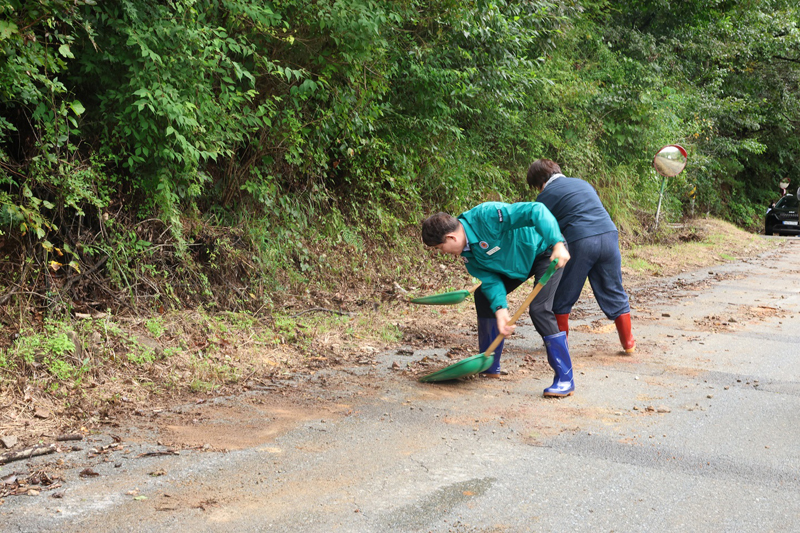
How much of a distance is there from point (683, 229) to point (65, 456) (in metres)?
19.8

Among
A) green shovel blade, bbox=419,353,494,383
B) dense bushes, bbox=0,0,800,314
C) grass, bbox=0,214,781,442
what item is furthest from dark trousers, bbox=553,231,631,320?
dense bushes, bbox=0,0,800,314

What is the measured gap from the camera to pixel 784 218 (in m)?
28.3

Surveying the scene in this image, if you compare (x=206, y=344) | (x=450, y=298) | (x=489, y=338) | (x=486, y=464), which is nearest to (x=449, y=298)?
(x=450, y=298)

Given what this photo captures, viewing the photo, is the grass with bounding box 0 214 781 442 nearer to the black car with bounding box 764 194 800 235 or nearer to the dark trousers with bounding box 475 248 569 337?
the dark trousers with bounding box 475 248 569 337

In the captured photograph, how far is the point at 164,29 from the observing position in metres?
5.61

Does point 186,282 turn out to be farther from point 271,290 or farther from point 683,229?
point 683,229

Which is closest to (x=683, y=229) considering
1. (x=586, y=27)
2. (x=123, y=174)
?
(x=586, y=27)

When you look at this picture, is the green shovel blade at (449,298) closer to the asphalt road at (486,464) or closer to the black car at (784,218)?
the asphalt road at (486,464)

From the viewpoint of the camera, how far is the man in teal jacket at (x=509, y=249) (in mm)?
4961

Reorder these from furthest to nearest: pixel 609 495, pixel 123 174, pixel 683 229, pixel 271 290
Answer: pixel 683 229 → pixel 271 290 → pixel 123 174 → pixel 609 495

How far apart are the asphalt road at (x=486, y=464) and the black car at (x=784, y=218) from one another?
25167mm

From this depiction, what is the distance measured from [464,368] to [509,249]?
94cm

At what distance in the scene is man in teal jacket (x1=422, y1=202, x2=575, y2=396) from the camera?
4.96 meters

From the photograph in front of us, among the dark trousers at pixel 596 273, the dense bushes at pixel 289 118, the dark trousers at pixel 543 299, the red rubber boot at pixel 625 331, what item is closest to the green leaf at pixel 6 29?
the dense bushes at pixel 289 118
